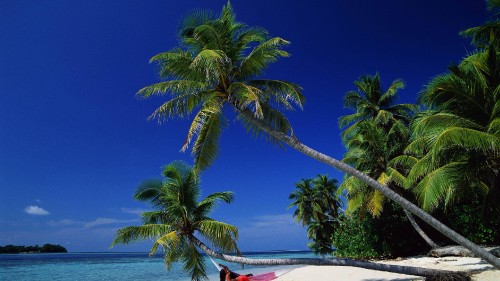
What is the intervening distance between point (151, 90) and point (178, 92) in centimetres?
72

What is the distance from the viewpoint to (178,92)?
9.34 metres

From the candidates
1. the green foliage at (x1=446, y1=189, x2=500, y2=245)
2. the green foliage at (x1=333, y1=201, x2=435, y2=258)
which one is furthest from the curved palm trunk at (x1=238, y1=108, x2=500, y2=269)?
the green foliage at (x1=333, y1=201, x2=435, y2=258)

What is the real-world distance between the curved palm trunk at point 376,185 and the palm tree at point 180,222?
246cm

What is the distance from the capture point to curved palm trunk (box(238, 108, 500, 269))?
774 centimetres

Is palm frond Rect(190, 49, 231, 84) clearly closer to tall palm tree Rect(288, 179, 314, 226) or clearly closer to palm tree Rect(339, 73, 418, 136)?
palm tree Rect(339, 73, 418, 136)

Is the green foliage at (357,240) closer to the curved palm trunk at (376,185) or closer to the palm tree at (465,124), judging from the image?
the palm tree at (465,124)

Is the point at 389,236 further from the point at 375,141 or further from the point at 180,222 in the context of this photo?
the point at 180,222

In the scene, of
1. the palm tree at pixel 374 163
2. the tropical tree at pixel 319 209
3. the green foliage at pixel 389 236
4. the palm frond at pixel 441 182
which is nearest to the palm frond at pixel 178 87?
the palm frond at pixel 441 182

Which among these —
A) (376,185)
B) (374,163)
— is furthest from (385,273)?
(374,163)

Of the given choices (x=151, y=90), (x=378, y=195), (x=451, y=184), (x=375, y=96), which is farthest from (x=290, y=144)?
(x=375, y=96)

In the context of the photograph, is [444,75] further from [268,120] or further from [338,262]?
[338,262]

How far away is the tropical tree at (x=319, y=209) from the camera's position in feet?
99.7

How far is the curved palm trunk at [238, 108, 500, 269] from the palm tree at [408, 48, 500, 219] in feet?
4.33

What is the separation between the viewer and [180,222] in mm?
11188
